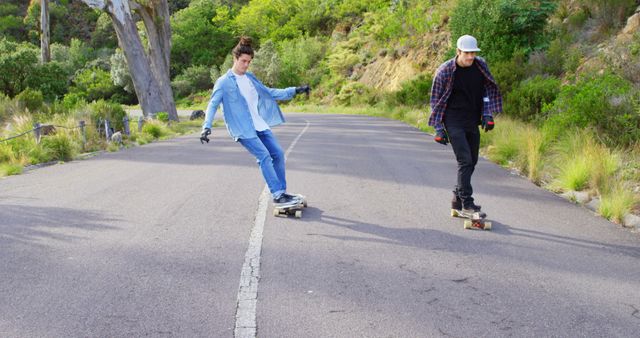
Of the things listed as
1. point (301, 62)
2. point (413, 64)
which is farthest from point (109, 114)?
point (301, 62)

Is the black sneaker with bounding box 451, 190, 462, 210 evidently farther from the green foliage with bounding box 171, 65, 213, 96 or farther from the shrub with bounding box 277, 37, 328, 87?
the green foliage with bounding box 171, 65, 213, 96

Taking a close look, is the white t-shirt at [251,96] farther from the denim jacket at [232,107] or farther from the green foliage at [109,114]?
the green foliage at [109,114]

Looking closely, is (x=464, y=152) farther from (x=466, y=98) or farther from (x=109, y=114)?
(x=109, y=114)

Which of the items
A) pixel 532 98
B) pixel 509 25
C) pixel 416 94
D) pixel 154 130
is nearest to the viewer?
pixel 532 98

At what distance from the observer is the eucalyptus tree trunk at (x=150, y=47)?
22438 mm

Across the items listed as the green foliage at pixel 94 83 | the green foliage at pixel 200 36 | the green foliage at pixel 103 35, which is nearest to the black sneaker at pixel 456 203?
the green foliage at pixel 94 83

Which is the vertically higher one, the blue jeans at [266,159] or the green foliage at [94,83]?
the green foliage at [94,83]

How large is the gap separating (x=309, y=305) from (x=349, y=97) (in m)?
43.9

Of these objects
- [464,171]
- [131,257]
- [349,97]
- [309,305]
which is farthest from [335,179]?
[349,97]

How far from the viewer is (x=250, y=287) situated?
422cm

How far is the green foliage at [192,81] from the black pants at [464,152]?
6329 centimetres

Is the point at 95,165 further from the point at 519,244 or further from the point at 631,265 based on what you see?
the point at 631,265

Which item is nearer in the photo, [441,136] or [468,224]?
[468,224]

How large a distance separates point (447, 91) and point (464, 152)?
0.70 metres
